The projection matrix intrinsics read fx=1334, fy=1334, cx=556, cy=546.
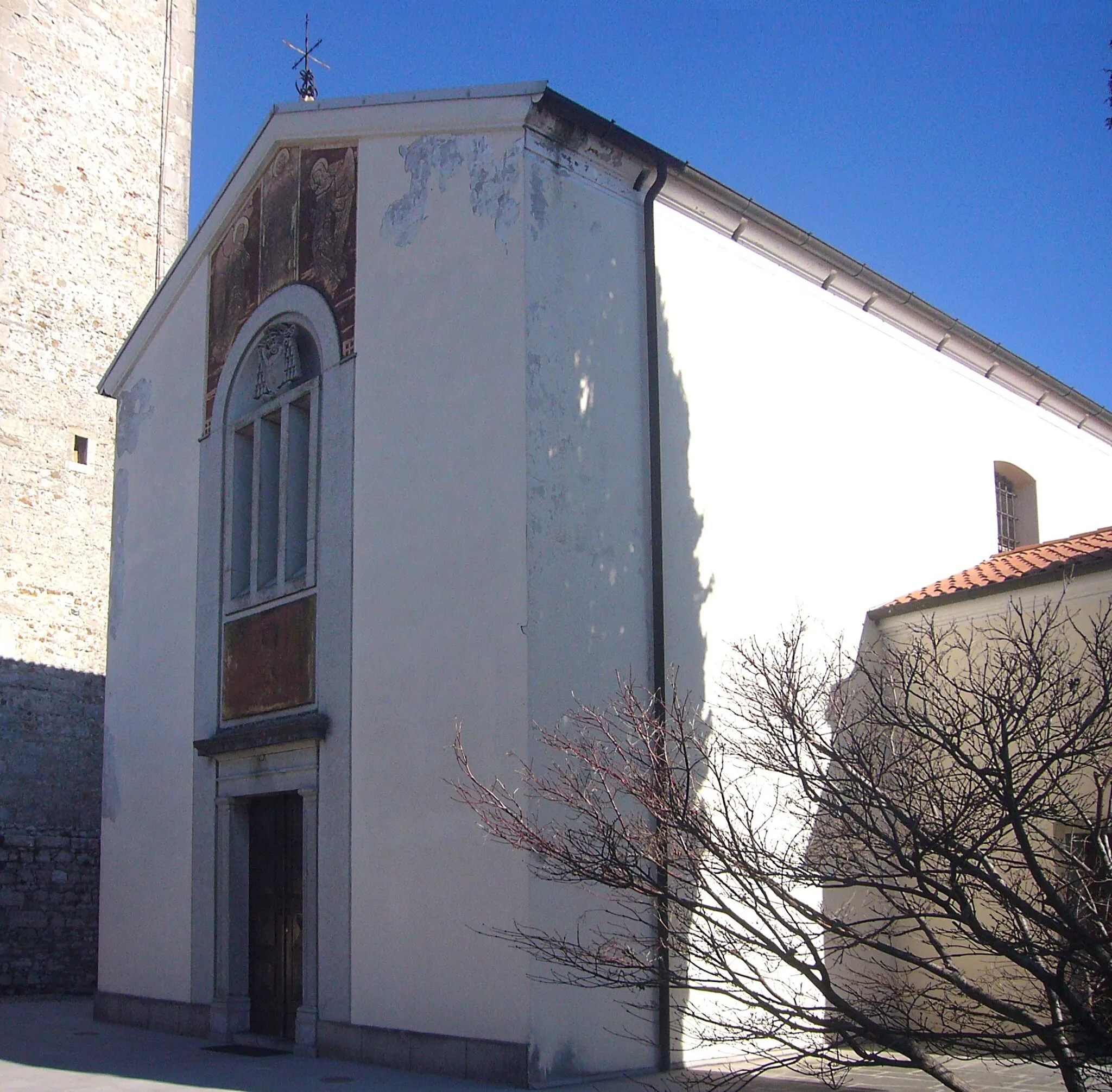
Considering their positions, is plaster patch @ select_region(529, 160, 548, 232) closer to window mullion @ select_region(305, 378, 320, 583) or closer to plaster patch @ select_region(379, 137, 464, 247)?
plaster patch @ select_region(379, 137, 464, 247)

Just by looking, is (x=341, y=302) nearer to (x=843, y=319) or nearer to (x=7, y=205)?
(x=843, y=319)

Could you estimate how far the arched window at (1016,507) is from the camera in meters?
16.1

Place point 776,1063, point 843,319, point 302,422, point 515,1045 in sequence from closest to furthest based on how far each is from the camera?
point 776,1063 → point 515,1045 → point 302,422 → point 843,319

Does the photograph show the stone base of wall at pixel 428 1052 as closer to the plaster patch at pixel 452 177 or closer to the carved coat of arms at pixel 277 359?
the carved coat of arms at pixel 277 359

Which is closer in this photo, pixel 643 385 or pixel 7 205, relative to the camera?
pixel 643 385

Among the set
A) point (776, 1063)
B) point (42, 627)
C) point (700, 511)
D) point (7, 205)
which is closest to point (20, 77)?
point (7, 205)

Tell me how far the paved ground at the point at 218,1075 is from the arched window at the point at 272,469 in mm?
4045

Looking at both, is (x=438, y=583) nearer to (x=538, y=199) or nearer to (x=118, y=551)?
(x=538, y=199)

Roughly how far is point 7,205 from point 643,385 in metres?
12.7

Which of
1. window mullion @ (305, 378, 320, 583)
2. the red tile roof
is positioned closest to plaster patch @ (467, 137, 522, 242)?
window mullion @ (305, 378, 320, 583)

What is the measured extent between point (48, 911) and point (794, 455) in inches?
490

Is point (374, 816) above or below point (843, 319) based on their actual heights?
below

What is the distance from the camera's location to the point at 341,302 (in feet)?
39.7

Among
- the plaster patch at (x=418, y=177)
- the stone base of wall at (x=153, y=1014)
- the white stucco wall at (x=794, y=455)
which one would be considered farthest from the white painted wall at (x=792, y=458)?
the stone base of wall at (x=153, y=1014)
